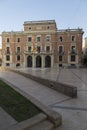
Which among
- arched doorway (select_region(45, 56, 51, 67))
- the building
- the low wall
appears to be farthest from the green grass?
arched doorway (select_region(45, 56, 51, 67))

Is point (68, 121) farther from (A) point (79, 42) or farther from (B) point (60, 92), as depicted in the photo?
(A) point (79, 42)

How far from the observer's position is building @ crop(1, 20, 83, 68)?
53531 mm

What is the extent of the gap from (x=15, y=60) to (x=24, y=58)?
2917 mm

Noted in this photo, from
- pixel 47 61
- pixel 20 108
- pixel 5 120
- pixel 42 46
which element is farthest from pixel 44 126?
pixel 42 46

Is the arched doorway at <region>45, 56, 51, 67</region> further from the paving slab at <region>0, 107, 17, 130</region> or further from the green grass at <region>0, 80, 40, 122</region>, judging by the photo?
the paving slab at <region>0, 107, 17, 130</region>

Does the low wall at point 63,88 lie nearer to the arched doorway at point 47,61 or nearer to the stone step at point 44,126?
the stone step at point 44,126

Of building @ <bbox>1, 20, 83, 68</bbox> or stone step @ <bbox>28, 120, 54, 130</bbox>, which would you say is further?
building @ <bbox>1, 20, 83, 68</bbox>

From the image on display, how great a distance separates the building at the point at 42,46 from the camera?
2108 inches

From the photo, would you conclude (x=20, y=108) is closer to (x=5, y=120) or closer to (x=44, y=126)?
(x=5, y=120)

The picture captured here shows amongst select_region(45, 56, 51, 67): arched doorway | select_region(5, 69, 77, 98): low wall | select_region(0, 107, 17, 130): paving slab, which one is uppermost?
select_region(0, 107, 17, 130): paving slab

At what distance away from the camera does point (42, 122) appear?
4.26 m

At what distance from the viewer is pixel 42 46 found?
55031 mm

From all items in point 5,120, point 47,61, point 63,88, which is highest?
point 5,120

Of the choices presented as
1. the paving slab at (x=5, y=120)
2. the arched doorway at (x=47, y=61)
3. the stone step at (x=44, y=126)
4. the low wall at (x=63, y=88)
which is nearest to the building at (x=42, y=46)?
the arched doorway at (x=47, y=61)
